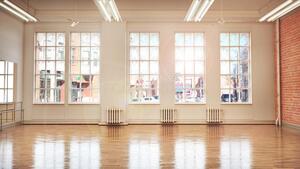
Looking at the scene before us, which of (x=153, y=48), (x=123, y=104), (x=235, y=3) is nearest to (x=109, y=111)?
(x=123, y=104)

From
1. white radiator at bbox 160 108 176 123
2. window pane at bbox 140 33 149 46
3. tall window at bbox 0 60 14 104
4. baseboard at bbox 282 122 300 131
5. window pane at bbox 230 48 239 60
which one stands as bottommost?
baseboard at bbox 282 122 300 131

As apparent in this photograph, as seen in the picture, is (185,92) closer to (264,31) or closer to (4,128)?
(264,31)

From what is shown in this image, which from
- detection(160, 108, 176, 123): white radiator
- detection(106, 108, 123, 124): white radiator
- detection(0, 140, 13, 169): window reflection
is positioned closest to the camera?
detection(0, 140, 13, 169): window reflection

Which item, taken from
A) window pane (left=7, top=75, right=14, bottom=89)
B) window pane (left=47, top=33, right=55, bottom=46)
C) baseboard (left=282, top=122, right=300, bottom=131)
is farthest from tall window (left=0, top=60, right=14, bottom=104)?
baseboard (left=282, top=122, right=300, bottom=131)

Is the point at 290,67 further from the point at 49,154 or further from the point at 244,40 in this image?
the point at 49,154

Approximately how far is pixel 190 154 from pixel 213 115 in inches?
226

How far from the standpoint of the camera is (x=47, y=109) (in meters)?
11.1

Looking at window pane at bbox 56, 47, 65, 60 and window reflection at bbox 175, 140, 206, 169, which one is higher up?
window pane at bbox 56, 47, 65, 60

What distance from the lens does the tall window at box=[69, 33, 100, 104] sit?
1130cm

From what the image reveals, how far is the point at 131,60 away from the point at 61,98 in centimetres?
301

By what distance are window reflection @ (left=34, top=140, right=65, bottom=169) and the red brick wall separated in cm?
737

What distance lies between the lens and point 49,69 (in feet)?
37.0

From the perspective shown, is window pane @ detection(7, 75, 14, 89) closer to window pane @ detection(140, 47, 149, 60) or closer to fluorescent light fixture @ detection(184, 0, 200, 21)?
window pane @ detection(140, 47, 149, 60)

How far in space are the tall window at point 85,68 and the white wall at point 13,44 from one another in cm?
183
